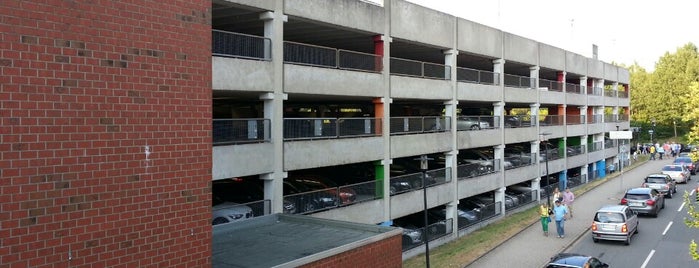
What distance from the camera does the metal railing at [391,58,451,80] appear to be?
891 inches

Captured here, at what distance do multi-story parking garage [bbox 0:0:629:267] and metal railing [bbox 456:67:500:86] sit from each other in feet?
0.40

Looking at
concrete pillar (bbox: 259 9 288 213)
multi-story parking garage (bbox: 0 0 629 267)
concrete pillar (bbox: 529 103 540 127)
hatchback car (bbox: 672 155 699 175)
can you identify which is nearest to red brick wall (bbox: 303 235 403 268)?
multi-story parking garage (bbox: 0 0 629 267)

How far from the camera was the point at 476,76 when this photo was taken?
28938 mm

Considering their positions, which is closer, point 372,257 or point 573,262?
point 372,257

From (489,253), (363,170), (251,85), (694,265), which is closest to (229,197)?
(251,85)

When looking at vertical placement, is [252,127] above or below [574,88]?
below

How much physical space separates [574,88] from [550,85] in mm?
5574

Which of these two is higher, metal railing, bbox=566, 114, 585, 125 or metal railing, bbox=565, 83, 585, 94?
metal railing, bbox=565, 83, 585, 94

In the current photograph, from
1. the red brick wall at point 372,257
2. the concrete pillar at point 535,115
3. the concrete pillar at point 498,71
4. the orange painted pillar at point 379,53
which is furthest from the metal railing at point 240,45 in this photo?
the concrete pillar at point 535,115

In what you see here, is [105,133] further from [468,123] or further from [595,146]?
[595,146]

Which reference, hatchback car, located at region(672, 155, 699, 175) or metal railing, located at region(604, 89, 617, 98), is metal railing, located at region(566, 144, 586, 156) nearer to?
hatchback car, located at region(672, 155, 699, 175)

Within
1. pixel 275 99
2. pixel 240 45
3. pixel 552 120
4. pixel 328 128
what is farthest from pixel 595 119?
pixel 240 45

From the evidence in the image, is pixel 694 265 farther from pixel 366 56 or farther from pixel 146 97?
pixel 146 97

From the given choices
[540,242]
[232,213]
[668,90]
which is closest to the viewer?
[232,213]
